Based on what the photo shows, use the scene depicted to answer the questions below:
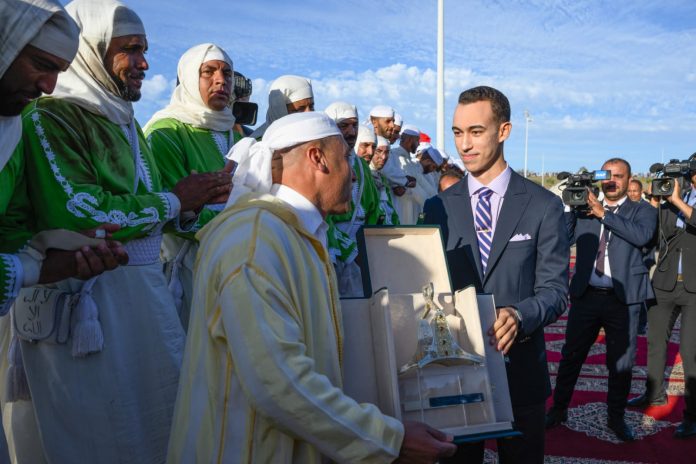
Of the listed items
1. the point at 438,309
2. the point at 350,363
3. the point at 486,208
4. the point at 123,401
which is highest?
the point at 486,208

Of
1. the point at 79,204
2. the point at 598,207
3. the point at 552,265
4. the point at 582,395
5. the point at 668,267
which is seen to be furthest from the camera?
the point at 582,395

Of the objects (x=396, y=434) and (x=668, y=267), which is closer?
(x=396, y=434)

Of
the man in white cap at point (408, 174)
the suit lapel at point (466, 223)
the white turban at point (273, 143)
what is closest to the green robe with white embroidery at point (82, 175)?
the white turban at point (273, 143)

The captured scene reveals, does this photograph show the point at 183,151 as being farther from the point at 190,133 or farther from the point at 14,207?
the point at 14,207

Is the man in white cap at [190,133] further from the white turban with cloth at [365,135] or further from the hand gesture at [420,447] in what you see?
the white turban with cloth at [365,135]

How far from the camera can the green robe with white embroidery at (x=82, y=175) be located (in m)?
2.25

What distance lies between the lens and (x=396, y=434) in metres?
1.57

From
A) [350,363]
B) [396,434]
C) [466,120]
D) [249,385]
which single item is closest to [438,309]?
[350,363]

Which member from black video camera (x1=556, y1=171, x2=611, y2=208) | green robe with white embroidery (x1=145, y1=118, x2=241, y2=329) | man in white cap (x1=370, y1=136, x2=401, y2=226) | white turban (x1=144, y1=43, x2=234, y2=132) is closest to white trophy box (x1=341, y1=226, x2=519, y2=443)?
green robe with white embroidery (x1=145, y1=118, x2=241, y2=329)

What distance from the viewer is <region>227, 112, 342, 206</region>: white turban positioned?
5.83ft

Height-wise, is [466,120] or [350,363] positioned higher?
[466,120]

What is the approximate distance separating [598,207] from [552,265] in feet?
8.87

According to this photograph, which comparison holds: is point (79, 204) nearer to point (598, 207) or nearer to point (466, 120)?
point (466, 120)

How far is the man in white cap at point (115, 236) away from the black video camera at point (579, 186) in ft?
10.9
